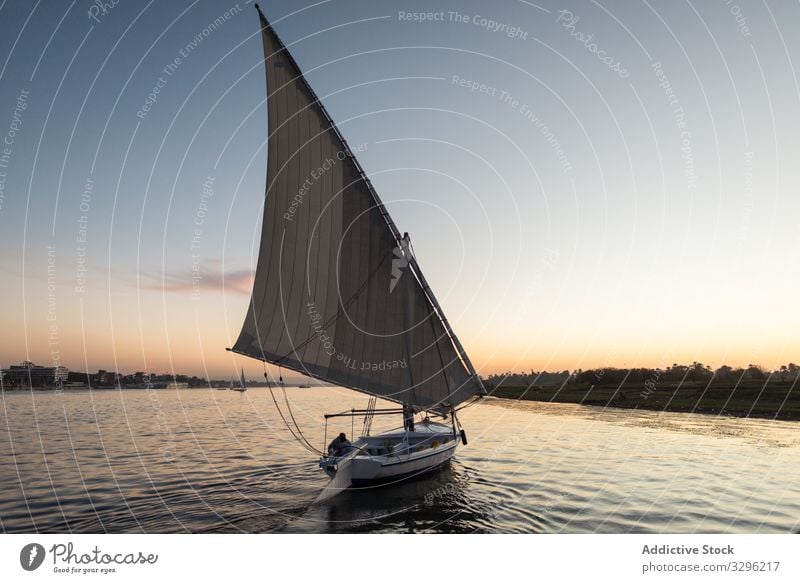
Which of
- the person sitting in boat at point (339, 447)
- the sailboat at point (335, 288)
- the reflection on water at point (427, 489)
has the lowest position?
the reflection on water at point (427, 489)

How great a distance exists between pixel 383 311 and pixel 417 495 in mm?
9137

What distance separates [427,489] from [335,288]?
11228mm

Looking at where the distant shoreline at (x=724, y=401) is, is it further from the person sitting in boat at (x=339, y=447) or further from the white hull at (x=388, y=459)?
the person sitting in boat at (x=339, y=447)

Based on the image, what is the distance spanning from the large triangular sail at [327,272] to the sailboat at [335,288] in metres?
0.05

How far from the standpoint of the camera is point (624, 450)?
119ft

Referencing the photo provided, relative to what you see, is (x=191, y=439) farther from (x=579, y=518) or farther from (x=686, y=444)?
(x=686, y=444)

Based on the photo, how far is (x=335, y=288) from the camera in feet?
75.3

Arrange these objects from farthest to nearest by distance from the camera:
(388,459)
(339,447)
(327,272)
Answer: (327,272) → (388,459) → (339,447)

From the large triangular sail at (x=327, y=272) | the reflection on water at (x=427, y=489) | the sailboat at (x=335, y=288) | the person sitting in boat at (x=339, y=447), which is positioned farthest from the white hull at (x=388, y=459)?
the large triangular sail at (x=327, y=272)

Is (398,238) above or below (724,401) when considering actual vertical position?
above

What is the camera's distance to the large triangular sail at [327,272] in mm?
→ 21188

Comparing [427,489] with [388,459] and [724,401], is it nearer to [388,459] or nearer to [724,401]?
[388,459]

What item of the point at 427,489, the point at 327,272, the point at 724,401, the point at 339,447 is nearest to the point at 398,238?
the point at 327,272

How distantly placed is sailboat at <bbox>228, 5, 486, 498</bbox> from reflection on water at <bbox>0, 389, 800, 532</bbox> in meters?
2.85
